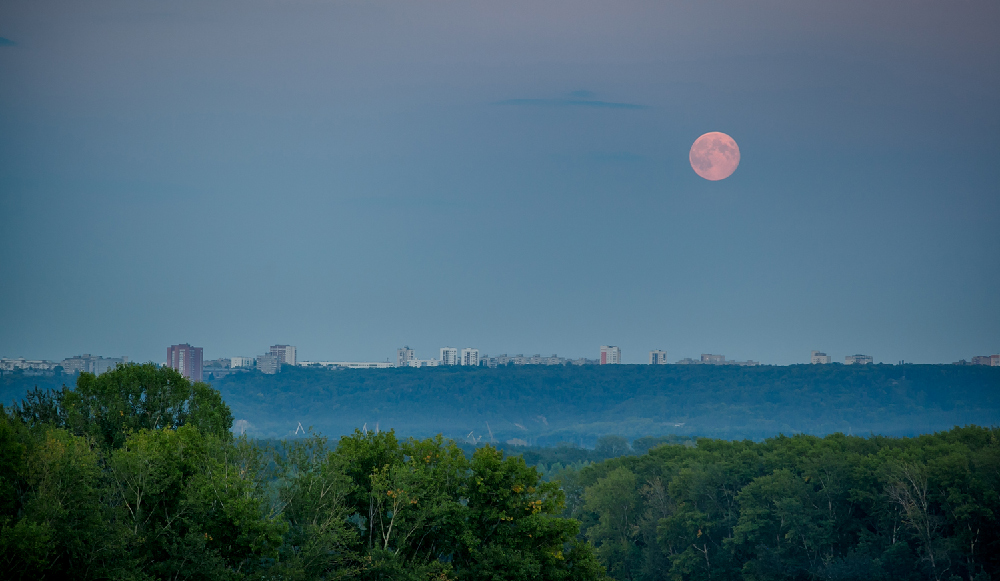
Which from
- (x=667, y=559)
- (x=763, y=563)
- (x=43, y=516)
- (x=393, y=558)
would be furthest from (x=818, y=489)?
(x=43, y=516)

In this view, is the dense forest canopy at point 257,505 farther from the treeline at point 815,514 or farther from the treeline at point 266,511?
the treeline at point 815,514

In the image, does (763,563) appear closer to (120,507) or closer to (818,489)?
(818,489)

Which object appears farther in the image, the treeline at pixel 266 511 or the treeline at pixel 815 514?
the treeline at pixel 815 514

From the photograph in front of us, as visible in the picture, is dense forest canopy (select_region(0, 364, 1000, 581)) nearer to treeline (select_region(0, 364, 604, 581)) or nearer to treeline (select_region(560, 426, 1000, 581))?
treeline (select_region(0, 364, 604, 581))

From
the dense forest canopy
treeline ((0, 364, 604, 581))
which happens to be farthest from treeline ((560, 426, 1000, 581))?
treeline ((0, 364, 604, 581))

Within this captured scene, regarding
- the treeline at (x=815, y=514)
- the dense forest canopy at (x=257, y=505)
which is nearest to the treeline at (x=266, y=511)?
the dense forest canopy at (x=257, y=505)

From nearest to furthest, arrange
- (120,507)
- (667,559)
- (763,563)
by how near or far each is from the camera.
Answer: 1. (120,507)
2. (763,563)
3. (667,559)
